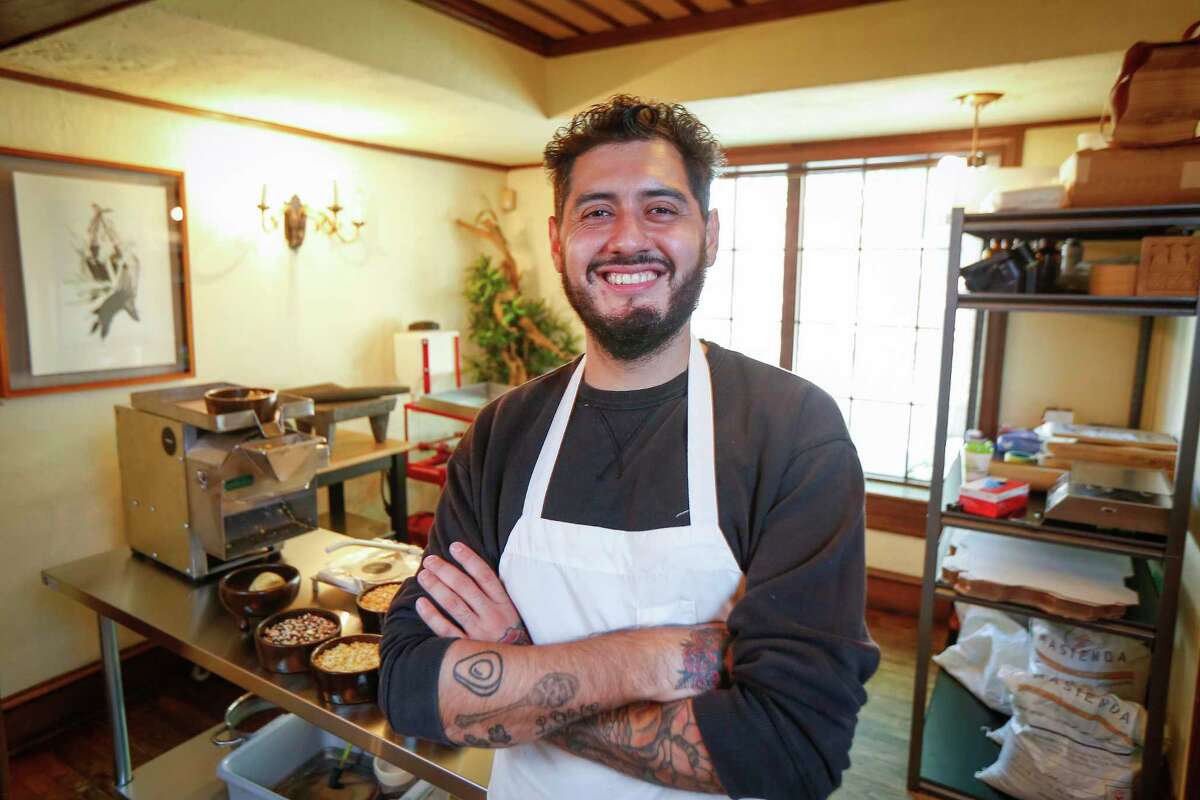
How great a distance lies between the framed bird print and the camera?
2.52 m

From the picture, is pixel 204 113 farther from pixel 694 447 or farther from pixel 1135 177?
pixel 1135 177

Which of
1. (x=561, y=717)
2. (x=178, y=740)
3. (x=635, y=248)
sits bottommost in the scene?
(x=178, y=740)

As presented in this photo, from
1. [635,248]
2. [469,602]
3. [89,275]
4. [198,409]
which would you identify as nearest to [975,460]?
[635,248]

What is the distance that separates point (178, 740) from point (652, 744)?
2.48 meters

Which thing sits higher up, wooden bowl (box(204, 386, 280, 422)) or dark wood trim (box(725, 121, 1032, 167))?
dark wood trim (box(725, 121, 1032, 167))

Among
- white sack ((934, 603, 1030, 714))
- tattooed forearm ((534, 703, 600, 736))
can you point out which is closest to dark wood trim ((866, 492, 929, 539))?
white sack ((934, 603, 1030, 714))

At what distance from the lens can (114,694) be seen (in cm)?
208

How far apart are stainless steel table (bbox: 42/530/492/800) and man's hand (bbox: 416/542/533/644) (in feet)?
1.04

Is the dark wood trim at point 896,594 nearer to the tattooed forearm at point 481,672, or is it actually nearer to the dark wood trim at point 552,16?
the dark wood trim at point 552,16

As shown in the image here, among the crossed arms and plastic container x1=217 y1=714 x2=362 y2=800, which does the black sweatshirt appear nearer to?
the crossed arms

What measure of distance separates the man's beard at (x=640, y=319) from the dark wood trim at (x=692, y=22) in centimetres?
190

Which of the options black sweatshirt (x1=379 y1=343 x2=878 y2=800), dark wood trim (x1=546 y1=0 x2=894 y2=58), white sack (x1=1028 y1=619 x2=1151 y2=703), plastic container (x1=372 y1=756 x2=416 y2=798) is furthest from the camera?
dark wood trim (x1=546 y1=0 x2=894 y2=58)

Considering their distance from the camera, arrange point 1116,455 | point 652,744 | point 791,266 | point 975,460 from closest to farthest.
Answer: point 652,744 → point 1116,455 → point 975,460 → point 791,266

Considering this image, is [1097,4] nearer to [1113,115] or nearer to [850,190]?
[1113,115]
